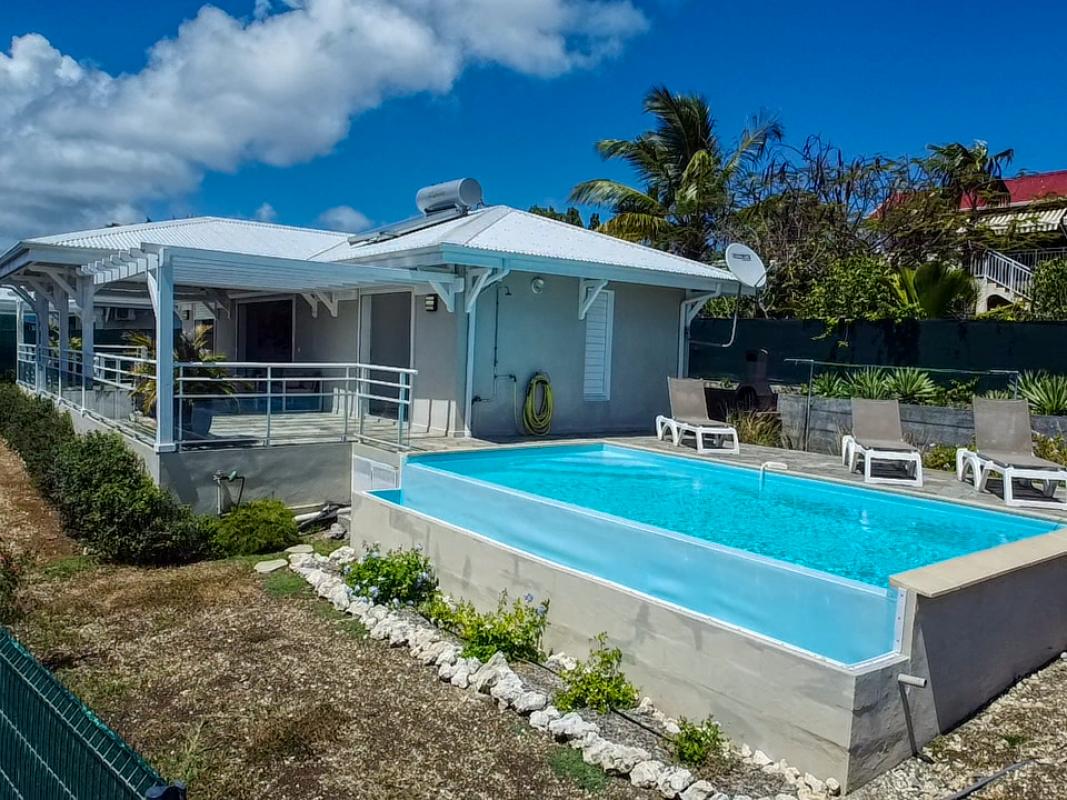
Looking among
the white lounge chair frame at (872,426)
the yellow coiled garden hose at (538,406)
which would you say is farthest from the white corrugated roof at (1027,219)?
the yellow coiled garden hose at (538,406)

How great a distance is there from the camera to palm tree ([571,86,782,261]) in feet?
77.0

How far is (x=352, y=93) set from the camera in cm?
2477

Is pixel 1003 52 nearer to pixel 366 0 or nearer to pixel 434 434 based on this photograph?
pixel 366 0

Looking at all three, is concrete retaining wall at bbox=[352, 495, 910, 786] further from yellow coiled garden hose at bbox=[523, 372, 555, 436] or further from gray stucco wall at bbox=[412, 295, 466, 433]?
yellow coiled garden hose at bbox=[523, 372, 555, 436]

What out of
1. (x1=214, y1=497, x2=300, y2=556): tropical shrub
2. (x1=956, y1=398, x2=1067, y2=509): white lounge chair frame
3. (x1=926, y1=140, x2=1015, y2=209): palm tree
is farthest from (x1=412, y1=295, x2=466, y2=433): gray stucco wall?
(x1=926, y1=140, x2=1015, y2=209): palm tree

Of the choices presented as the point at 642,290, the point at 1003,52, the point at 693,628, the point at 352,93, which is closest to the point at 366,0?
the point at 642,290

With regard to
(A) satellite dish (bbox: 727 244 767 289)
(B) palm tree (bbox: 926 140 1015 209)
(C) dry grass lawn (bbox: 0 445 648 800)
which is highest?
(B) palm tree (bbox: 926 140 1015 209)

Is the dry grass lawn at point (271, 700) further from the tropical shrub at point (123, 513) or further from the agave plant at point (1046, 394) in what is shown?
the agave plant at point (1046, 394)

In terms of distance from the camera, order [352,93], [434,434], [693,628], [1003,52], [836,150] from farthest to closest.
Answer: [352,93], [836,150], [1003,52], [434,434], [693,628]

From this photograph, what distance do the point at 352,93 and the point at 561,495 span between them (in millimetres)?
19427

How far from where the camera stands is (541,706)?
5.05 m

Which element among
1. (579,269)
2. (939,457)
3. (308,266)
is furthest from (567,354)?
(939,457)

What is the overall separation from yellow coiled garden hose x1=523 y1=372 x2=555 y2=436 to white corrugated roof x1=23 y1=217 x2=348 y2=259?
17.6 feet

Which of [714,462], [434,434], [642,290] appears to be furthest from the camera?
[642,290]
